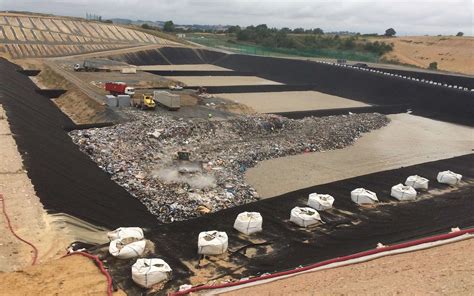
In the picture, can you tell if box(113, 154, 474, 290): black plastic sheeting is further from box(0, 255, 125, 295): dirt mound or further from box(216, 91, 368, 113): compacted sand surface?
box(216, 91, 368, 113): compacted sand surface

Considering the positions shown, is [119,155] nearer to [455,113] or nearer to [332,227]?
[332,227]

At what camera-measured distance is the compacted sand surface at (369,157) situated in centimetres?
1655

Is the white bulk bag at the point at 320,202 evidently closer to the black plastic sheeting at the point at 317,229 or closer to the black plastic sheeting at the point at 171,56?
the black plastic sheeting at the point at 317,229

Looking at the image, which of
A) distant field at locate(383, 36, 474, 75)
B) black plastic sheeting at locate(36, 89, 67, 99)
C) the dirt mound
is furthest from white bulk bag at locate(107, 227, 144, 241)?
distant field at locate(383, 36, 474, 75)

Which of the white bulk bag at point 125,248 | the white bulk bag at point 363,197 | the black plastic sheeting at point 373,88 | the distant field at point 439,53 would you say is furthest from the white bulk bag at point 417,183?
the distant field at point 439,53

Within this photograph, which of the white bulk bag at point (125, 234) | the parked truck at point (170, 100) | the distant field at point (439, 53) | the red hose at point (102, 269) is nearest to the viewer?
the red hose at point (102, 269)

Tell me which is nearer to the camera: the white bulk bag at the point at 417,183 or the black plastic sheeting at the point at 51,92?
the white bulk bag at the point at 417,183

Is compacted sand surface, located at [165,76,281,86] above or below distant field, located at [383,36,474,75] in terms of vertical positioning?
below

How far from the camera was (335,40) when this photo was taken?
258 ft

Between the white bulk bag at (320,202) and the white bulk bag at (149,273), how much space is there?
5.82 m

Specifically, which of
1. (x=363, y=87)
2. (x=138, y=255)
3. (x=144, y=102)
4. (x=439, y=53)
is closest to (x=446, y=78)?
(x=363, y=87)

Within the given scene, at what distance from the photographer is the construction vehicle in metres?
23.4

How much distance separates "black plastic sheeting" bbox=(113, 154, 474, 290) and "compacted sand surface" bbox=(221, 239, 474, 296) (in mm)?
1813

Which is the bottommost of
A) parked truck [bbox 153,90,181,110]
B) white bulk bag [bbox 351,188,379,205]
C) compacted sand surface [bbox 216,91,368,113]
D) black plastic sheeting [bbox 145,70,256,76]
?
white bulk bag [bbox 351,188,379,205]
